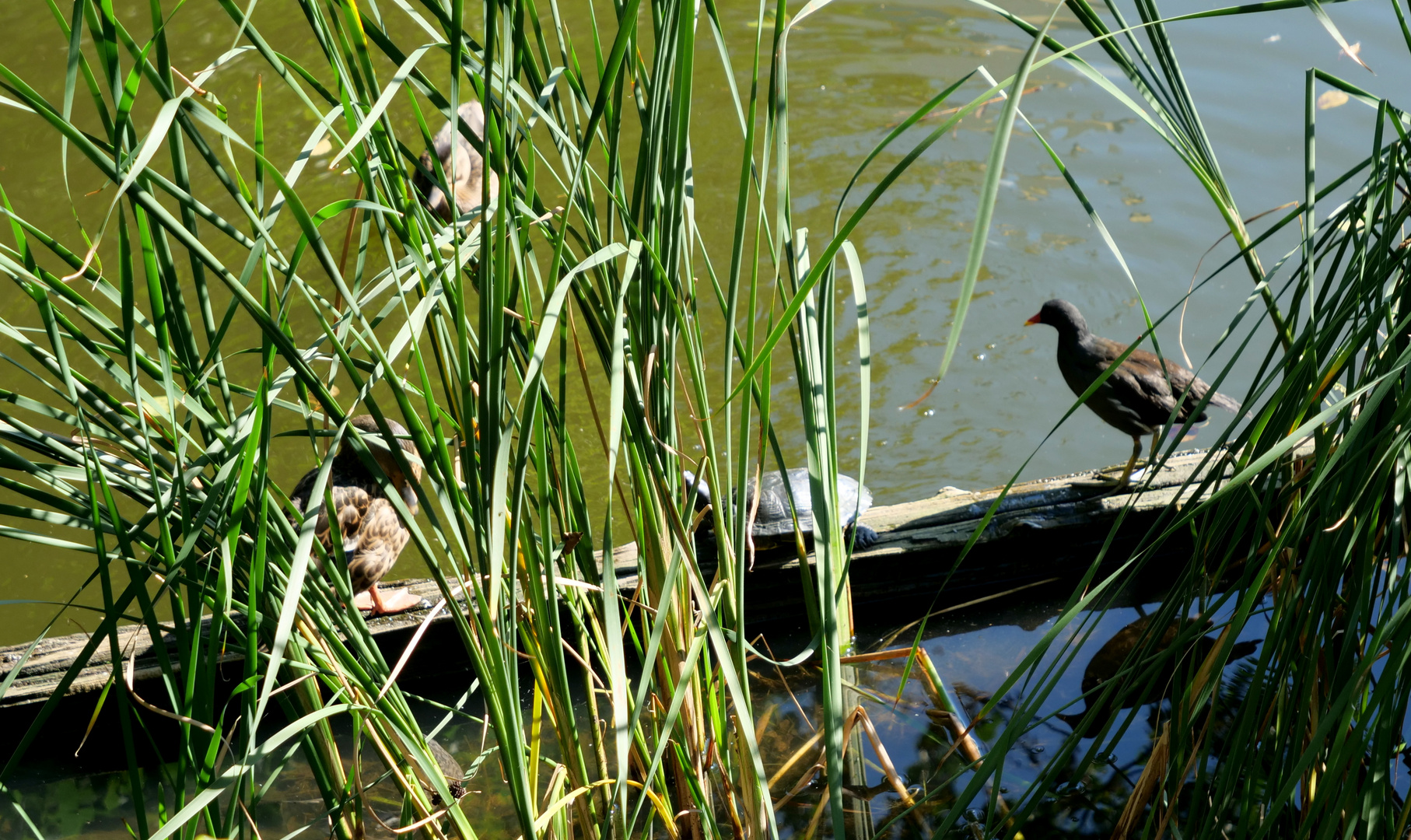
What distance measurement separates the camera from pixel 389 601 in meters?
3.48

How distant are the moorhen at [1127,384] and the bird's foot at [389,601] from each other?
2.41 metres

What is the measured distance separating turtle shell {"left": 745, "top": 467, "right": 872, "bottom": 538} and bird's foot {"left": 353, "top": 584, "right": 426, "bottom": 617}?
3.56 feet

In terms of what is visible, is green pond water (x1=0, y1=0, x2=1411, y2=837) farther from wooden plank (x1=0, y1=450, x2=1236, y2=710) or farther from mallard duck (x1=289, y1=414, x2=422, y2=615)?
mallard duck (x1=289, y1=414, x2=422, y2=615)

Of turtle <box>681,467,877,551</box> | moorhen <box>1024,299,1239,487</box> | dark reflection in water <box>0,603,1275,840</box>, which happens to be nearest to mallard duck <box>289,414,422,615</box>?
dark reflection in water <box>0,603,1275,840</box>

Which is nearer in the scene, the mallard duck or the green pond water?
the green pond water

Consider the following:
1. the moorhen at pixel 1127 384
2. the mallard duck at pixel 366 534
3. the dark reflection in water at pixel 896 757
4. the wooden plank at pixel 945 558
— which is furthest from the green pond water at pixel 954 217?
the mallard duck at pixel 366 534

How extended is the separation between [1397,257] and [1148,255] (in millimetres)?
4626

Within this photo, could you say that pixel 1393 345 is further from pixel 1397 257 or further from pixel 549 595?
pixel 549 595

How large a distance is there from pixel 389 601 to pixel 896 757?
1659 mm

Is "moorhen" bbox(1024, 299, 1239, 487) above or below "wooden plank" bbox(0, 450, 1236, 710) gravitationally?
above

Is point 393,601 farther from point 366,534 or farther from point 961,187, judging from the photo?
point 961,187

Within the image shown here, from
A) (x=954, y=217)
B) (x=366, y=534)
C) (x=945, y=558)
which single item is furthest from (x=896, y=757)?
→ (x=954, y=217)

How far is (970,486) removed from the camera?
4766 mm

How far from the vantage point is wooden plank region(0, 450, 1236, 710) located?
3.26 meters
